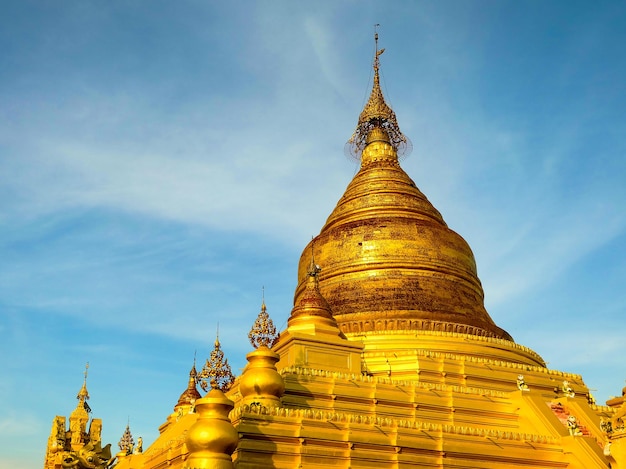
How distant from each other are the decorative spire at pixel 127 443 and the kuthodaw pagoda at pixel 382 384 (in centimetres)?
9

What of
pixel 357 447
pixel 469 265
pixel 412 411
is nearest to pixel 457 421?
pixel 412 411

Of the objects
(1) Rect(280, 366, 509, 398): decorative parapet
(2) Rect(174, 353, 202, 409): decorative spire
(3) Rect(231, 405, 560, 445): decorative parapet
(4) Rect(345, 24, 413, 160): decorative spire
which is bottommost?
(3) Rect(231, 405, 560, 445): decorative parapet

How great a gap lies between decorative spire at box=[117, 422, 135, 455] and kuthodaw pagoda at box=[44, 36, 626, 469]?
9 centimetres

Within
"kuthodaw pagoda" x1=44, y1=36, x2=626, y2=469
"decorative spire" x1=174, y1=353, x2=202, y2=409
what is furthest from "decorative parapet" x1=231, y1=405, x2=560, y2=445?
"decorative spire" x1=174, y1=353, x2=202, y2=409

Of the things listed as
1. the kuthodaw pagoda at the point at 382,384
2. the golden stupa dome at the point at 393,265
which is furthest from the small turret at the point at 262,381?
the golden stupa dome at the point at 393,265

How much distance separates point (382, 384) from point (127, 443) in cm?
1421

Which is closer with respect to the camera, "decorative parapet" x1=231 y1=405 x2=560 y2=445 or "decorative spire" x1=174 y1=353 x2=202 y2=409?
"decorative parapet" x1=231 y1=405 x2=560 y2=445

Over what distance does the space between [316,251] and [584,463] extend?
1703 centimetres

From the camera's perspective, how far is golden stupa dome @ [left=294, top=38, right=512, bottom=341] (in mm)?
30875

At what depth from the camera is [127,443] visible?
106 ft

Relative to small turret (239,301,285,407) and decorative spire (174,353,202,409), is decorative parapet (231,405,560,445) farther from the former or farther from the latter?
decorative spire (174,353,202,409)

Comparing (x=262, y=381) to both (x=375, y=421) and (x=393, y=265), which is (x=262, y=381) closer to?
(x=375, y=421)

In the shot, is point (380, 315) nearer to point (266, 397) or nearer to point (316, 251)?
point (316, 251)

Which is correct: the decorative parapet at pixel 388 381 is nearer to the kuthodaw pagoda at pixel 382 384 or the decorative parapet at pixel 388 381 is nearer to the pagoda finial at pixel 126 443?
the kuthodaw pagoda at pixel 382 384
